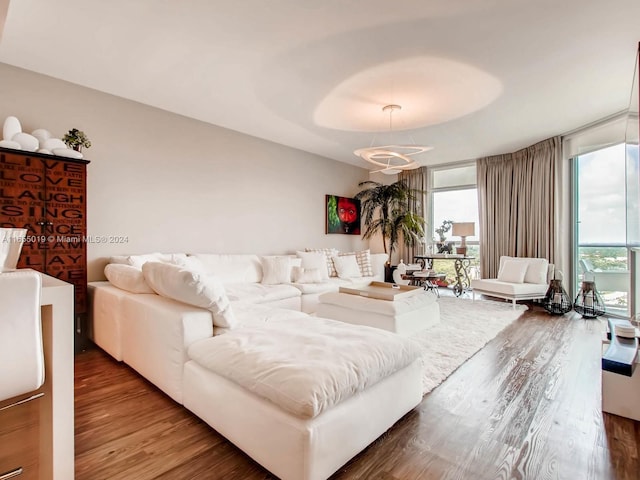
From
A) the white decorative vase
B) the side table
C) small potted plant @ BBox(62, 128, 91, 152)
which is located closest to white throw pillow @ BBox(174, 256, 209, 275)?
small potted plant @ BBox(62, 128, 91, 152)

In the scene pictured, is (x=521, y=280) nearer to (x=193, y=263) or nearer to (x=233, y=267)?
(x=233, y=267)

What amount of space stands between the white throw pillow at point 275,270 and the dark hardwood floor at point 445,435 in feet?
6.74

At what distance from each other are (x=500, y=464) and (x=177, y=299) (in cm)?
200

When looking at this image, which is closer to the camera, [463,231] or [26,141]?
[26,141]

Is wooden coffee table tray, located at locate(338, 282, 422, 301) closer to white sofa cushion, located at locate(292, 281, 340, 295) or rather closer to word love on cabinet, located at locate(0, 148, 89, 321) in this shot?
white sofa cushion, located at locate(292, 281, 340, 295)

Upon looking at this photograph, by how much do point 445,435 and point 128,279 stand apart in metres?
2.53

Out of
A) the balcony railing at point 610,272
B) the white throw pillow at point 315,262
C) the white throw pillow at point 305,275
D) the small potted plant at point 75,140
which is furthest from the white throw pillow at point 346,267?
the small potted plant at point 75,140

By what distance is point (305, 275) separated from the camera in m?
4.63

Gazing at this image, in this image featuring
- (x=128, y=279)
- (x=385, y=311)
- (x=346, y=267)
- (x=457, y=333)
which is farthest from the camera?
(x=346, y=267)

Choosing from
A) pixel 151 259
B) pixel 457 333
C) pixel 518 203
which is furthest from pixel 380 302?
pixel 518 203

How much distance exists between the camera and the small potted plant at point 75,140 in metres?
3.01

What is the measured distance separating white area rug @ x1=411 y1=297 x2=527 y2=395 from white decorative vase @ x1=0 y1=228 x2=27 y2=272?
2353mm

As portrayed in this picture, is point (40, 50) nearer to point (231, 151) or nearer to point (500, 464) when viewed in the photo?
point (231, 151)

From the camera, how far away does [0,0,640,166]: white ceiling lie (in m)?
2.18
